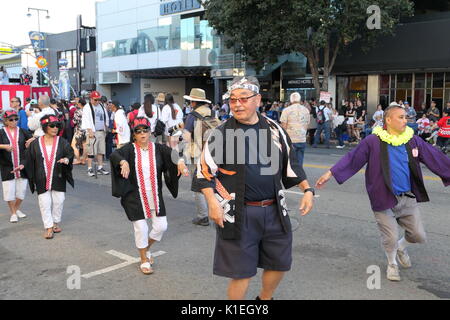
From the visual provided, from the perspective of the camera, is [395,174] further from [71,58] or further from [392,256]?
[71,58]

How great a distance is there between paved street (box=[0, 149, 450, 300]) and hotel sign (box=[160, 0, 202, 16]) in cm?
2615

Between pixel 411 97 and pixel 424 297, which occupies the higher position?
pixel 411 97

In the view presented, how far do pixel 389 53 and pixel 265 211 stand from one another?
2071 centimetres

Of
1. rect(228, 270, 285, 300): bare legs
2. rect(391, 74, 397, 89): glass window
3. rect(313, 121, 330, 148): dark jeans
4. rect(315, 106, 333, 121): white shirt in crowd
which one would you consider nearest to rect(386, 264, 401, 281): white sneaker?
rect(228, 270, 285, 300): bare legs

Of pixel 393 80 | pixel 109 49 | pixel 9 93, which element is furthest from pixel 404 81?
pixel 109 49

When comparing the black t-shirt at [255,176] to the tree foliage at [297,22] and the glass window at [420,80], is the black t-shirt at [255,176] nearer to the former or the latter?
the tree foliage at [297,22]

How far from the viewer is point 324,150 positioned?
17812 mm

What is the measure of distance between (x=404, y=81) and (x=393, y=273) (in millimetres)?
20570

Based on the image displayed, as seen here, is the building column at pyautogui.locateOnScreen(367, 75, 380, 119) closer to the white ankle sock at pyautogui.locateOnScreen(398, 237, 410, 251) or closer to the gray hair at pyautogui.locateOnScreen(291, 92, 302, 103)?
the gray hair at pyautogui.locateOnScreen(291, 92, 302, 103)

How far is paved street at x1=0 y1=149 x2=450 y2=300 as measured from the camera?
14.5ft

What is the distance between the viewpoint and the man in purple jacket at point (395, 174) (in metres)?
4.63

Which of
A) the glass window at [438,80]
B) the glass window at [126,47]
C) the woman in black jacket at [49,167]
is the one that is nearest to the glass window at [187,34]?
the glass window at [126,47]
